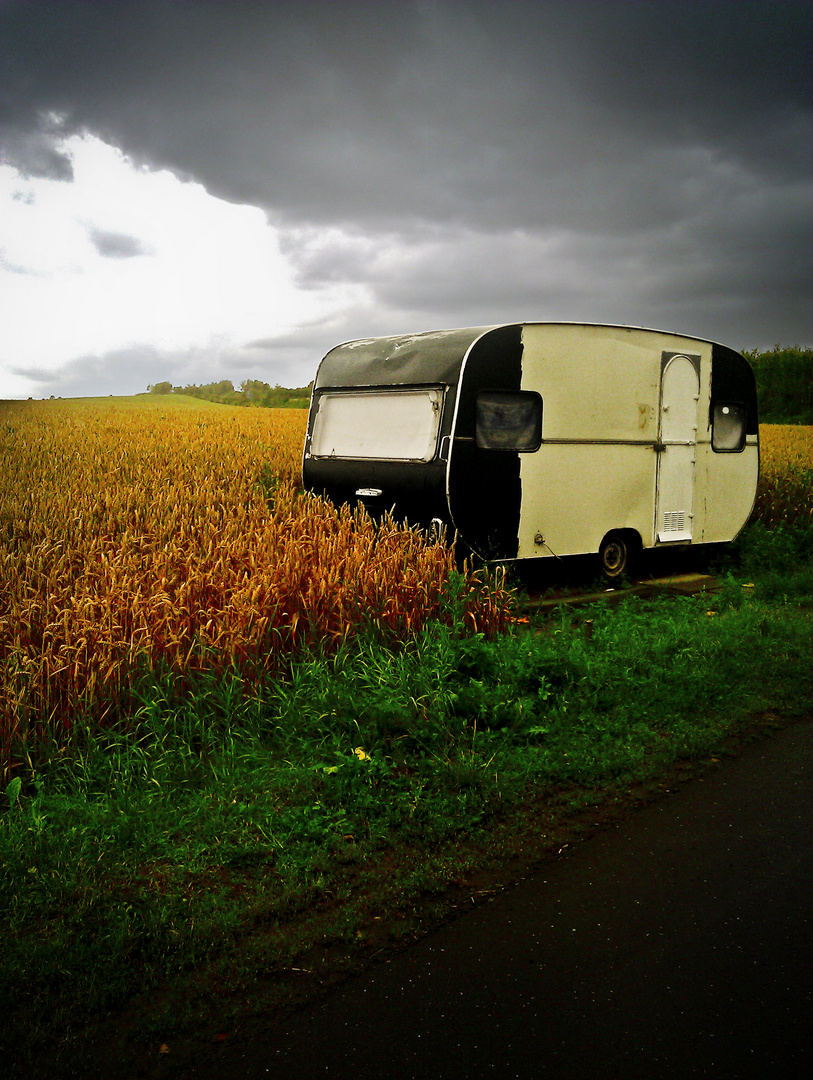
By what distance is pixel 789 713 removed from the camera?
18.2 ft

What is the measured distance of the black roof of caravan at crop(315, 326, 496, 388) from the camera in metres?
8.54

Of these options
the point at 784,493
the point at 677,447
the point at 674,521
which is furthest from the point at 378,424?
the point at 784,493

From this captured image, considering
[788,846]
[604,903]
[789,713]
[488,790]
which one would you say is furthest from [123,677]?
[789,713]

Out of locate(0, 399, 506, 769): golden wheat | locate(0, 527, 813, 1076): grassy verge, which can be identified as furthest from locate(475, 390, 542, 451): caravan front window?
locate(0, 527, 813, 1076): grassy verge

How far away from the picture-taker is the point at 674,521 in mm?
10383

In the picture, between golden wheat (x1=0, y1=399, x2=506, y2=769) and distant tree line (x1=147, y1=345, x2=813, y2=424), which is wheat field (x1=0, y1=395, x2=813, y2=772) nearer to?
golden wheat (x1=0, y1=399, x2=506, y2=769)

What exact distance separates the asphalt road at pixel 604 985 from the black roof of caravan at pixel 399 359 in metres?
5.60

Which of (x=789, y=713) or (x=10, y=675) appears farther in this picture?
(x=789, y=713)

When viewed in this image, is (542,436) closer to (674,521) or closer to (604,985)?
(674,521)

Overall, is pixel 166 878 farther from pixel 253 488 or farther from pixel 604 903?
pixel 253 488

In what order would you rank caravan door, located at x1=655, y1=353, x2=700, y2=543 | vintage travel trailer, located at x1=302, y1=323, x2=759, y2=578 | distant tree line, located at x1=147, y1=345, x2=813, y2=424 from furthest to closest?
1. distant tree line, located at x1=147, y1=345, x2=813, y2=424
2. caravan door, located at x1=655, y1=353, x2=700, y2=543
3. vintage travel trailer, located at x1=302, y1=323, x2=759, y2=578

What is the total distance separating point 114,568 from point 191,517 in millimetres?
3004

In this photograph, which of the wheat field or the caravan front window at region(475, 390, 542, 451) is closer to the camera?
the wheat field

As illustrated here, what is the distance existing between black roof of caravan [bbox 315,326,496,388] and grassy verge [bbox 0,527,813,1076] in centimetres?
320
